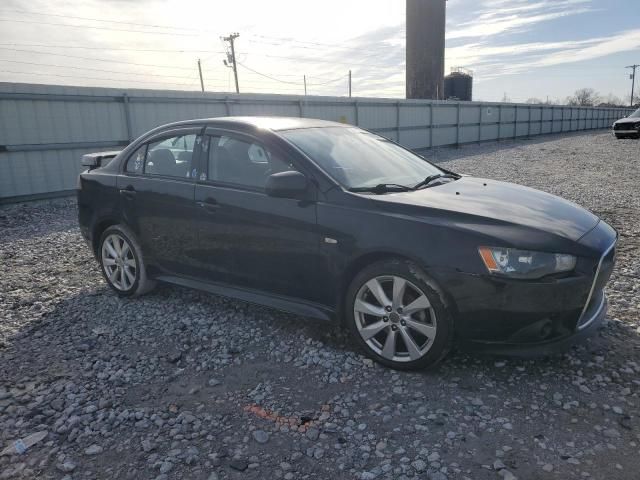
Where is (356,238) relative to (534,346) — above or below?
above

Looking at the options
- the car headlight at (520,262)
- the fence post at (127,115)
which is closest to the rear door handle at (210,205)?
the car headlight at (520,262)

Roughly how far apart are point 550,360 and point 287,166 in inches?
90.3

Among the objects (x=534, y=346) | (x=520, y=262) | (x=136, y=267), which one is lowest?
(x=534, y=346)

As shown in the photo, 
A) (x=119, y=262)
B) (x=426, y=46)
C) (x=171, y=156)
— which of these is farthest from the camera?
(x=426, y=46)

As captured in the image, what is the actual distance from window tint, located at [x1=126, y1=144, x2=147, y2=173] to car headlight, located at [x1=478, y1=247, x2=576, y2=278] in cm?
325

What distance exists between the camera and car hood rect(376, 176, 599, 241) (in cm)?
307

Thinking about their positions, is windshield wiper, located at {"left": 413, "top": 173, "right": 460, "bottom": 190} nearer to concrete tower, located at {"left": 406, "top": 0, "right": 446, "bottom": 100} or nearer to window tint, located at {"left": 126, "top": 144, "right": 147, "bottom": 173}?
window tint, located at {"left": 126, "top": 144, "right": 147, "bottom": 173}

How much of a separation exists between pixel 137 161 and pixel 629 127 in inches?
1149

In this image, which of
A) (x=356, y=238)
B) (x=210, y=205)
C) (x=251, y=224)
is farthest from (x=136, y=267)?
(x=356, y=238)

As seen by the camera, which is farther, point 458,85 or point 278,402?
point 458,85

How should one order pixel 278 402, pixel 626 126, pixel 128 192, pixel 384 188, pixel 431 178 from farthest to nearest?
pixel 626 126, pixel 128 192, pixel 431 178, pixel 384 188, pixel 278 402

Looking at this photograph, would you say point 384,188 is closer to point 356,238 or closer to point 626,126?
point 356,238

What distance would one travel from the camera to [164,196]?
4.26 m

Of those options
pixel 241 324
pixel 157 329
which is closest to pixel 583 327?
pixel 241 324
